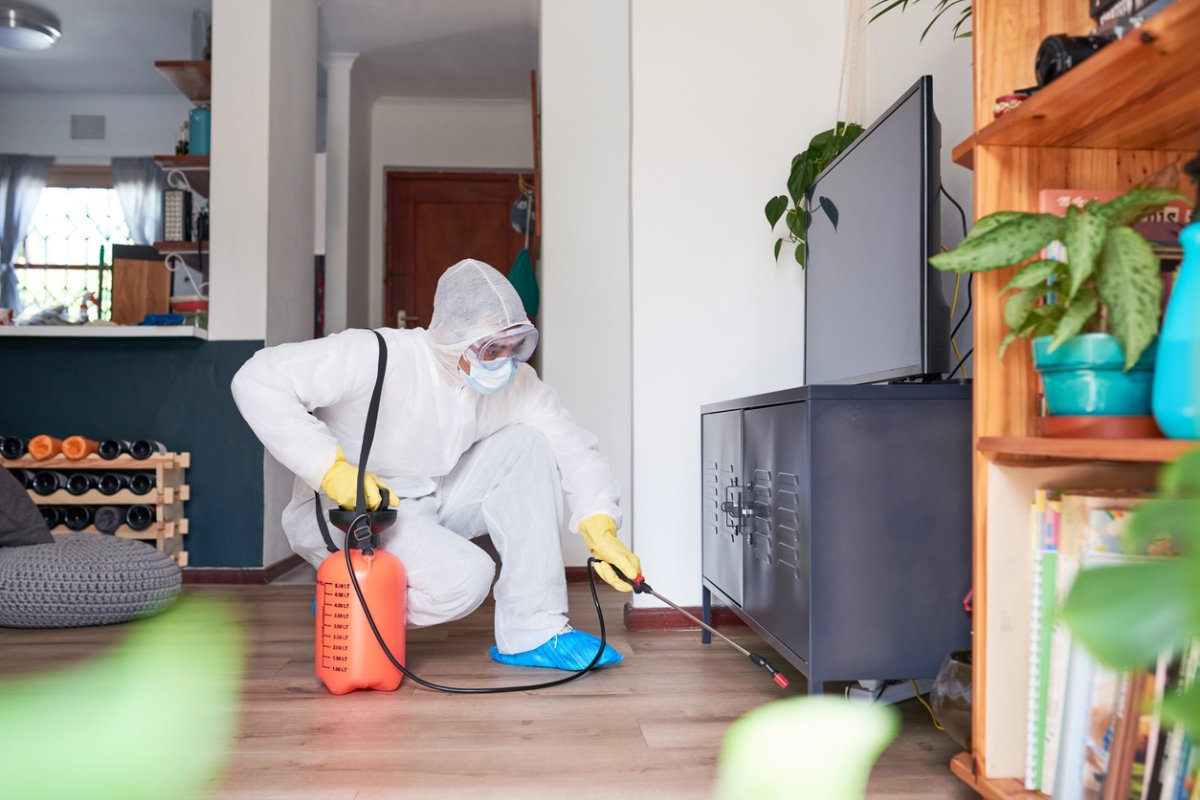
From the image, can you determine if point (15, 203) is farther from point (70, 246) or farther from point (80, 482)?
point (80, 482)

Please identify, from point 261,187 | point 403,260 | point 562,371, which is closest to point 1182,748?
point 562,371

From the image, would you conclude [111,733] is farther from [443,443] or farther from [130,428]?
[130,428]

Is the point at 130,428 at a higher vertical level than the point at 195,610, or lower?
higher

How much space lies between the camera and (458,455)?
215cm

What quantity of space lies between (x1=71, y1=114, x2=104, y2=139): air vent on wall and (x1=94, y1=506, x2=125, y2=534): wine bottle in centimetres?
433

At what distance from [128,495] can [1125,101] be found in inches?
125

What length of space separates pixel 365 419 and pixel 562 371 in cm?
159

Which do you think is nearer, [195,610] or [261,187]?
[195,610]

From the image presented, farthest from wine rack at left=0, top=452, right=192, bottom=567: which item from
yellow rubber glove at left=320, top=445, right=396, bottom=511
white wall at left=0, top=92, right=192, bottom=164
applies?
white wall at left=0, top=92, right=192, bottom=164

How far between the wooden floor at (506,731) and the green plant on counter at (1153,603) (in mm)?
1008

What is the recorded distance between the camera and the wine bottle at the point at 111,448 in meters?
3.23

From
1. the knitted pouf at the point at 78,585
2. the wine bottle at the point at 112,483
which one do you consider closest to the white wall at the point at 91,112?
the wine bottle at the point at 112,483

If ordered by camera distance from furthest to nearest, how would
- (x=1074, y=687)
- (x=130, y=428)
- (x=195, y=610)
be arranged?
1. (x=130, y=428)
2. (x=195, y=610)
3. (x=1074, y=687)

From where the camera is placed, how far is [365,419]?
2.05m
